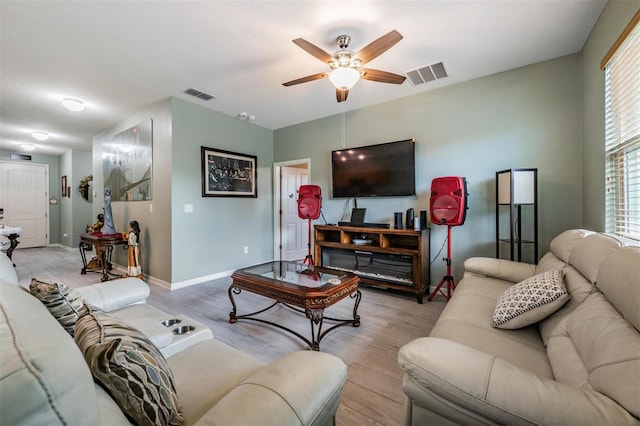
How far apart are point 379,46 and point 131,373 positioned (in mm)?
2378

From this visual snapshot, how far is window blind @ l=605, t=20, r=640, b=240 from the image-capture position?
5.47 ft

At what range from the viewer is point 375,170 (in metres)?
3.75

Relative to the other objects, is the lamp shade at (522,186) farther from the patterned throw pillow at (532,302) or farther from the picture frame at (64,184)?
the picture frame at (64,184)

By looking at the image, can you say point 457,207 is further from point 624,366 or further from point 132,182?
point 132,182

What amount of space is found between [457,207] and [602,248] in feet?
4.68

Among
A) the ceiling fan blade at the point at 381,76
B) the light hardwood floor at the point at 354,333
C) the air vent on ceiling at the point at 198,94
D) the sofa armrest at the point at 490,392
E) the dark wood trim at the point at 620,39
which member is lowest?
the light hardwood floor at the point at 354,333

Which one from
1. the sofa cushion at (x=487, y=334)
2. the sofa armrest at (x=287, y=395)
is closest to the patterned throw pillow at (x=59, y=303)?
the sofa armrest at (x=287, y=395)

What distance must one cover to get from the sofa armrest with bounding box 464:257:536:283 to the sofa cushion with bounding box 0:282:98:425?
2.58 metres

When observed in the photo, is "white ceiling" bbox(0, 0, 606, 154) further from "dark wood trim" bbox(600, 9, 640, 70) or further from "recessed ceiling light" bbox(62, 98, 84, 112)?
"dark wood trim" bbox(600, 9, 640, 70)

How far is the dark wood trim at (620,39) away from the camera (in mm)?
1539

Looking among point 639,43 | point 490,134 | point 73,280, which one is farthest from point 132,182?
point 639,43

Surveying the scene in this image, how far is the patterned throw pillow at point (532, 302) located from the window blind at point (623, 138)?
2.91ft

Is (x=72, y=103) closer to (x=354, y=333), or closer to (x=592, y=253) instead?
(x=354, y=333)

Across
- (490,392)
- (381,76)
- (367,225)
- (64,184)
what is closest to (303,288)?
(490,392)
